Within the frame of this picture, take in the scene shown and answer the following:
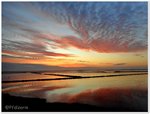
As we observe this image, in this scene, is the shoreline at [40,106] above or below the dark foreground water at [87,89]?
below

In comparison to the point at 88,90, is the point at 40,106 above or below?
below

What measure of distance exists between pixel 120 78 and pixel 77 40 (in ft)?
2.66

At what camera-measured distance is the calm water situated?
414 centimetres

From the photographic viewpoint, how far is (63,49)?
428cm

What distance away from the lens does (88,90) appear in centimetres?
421

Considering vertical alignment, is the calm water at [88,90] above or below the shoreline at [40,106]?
above

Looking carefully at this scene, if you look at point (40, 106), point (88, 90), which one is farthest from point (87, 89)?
point (40, 106)

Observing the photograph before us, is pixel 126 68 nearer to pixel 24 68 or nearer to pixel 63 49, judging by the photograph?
pixel 63 49

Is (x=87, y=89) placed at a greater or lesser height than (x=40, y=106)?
greater

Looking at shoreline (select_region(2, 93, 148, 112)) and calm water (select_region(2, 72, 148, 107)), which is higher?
calm water (select_region(2, 72, 148, 107))

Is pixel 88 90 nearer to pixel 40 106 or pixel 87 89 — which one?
pixel 87 89

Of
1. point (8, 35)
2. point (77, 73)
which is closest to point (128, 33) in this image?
point (77, 73)

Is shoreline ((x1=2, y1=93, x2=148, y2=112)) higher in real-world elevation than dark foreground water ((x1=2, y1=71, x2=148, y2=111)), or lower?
lower

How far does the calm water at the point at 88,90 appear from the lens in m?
4.14
